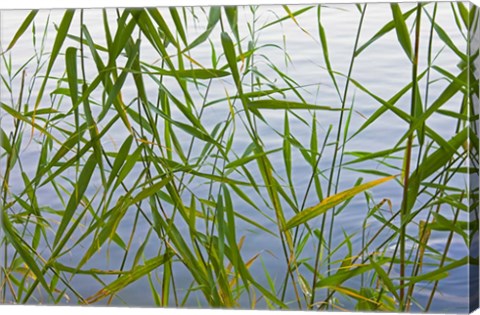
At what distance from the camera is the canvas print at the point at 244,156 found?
2812mm

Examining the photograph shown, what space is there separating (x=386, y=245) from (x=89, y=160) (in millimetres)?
808

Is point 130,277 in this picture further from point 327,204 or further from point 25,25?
point 25,25

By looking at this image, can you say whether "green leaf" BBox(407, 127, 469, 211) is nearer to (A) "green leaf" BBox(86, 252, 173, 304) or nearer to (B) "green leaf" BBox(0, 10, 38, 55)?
(A) "green leaf" BBox(86, 252, 173, 304)

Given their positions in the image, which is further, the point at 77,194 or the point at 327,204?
the point at 77,194

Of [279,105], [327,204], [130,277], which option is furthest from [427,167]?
[130,277]

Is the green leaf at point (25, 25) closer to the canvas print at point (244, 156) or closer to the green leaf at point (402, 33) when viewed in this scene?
the canvas print at point (244, 156)

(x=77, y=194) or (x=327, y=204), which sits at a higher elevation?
(x=77, y=194)

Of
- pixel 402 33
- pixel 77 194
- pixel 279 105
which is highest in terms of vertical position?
pixel 402 33

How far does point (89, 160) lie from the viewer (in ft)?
9.75

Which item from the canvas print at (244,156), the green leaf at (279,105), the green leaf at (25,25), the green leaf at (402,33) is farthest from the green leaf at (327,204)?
the green leaf at (25,25)

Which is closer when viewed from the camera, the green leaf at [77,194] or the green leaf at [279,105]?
the green leaf at [279,105]

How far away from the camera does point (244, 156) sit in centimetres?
290

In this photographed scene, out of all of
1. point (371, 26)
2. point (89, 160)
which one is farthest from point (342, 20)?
point (89, 160)

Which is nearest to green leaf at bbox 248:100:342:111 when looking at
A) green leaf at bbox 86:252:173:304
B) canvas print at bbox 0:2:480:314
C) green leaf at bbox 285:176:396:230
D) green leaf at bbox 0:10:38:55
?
canvas print at bbox 0:2:480:314
